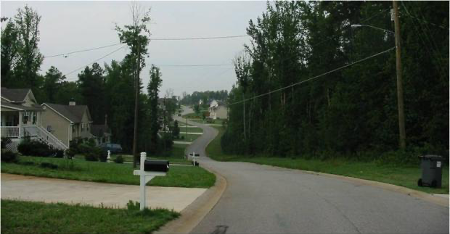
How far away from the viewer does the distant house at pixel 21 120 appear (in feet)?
123

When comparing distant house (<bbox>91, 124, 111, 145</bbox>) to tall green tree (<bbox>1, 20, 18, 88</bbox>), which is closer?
tall green tree (<bbox>1, 20, 18, 88</bbox>)

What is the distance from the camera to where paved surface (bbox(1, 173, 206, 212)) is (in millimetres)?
11375

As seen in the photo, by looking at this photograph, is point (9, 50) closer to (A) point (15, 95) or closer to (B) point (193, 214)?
(A) point (15, 95)

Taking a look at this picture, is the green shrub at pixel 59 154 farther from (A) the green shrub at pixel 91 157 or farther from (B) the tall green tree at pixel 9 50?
(B) the tall green tree at pixel 9 50

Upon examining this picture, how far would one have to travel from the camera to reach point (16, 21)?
6725 cm

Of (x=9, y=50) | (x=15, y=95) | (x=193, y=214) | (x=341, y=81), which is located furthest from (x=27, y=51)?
(x=193, y=214)

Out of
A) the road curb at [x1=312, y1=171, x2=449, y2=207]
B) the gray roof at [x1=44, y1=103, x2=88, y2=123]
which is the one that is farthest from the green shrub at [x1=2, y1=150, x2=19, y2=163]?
the gray roof at [x1=44, y1=103, x2=88, y2=123]

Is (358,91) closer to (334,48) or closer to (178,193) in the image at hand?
(334,48)

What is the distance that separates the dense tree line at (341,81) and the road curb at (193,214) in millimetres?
18857

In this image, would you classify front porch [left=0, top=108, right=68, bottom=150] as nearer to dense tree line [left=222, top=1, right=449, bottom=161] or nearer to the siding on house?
the siding on house

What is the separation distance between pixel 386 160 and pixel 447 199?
15808 millimetres

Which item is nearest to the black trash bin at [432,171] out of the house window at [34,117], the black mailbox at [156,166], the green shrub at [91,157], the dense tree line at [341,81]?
the black mailbox at [156,166]

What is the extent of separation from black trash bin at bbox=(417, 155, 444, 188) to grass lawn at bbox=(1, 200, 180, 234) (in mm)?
10537

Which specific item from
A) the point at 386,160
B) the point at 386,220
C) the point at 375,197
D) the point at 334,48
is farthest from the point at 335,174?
Answer: the point at 334,48
